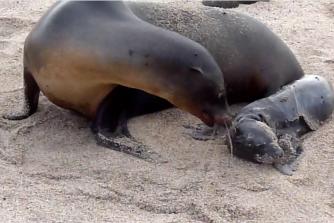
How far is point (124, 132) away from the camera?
3.45m

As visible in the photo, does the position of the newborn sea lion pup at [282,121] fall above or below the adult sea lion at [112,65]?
below

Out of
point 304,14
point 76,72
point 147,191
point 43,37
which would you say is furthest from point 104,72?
point 304,14

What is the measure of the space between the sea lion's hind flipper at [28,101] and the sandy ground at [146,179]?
0.13 ft

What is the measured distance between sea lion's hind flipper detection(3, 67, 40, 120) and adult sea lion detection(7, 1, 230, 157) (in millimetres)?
135

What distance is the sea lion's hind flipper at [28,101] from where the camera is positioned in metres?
3.56

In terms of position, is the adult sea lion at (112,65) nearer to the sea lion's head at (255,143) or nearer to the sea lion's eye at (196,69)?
the sea lion's eye at (196,69)

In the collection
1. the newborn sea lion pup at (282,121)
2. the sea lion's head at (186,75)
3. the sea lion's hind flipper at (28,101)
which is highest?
the sea lion's head at (186,75)

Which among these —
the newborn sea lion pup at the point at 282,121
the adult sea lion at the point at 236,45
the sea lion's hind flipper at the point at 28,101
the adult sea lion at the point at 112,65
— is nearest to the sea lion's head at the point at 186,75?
the adult sea lion at the point at 112,65

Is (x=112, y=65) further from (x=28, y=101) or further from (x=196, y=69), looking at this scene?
(x=28, y=101)

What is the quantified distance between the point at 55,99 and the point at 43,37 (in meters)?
0.31

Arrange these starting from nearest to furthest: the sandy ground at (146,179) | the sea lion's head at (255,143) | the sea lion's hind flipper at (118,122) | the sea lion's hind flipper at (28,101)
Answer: the sandy ground at (146,179), the sea lion's head at (255,143), the sea lion's hind flipper at (118,122), the sea lion's hind flipper at (28,101)

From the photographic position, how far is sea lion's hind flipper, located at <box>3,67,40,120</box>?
11.7ft

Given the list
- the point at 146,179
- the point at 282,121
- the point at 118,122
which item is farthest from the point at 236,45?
the point at 146,179

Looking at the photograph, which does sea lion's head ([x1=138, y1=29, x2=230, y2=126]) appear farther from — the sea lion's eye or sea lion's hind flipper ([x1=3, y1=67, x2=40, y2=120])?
sea lion's hind flipper ([x1=3, y1=67, x2=40, y2=120])
